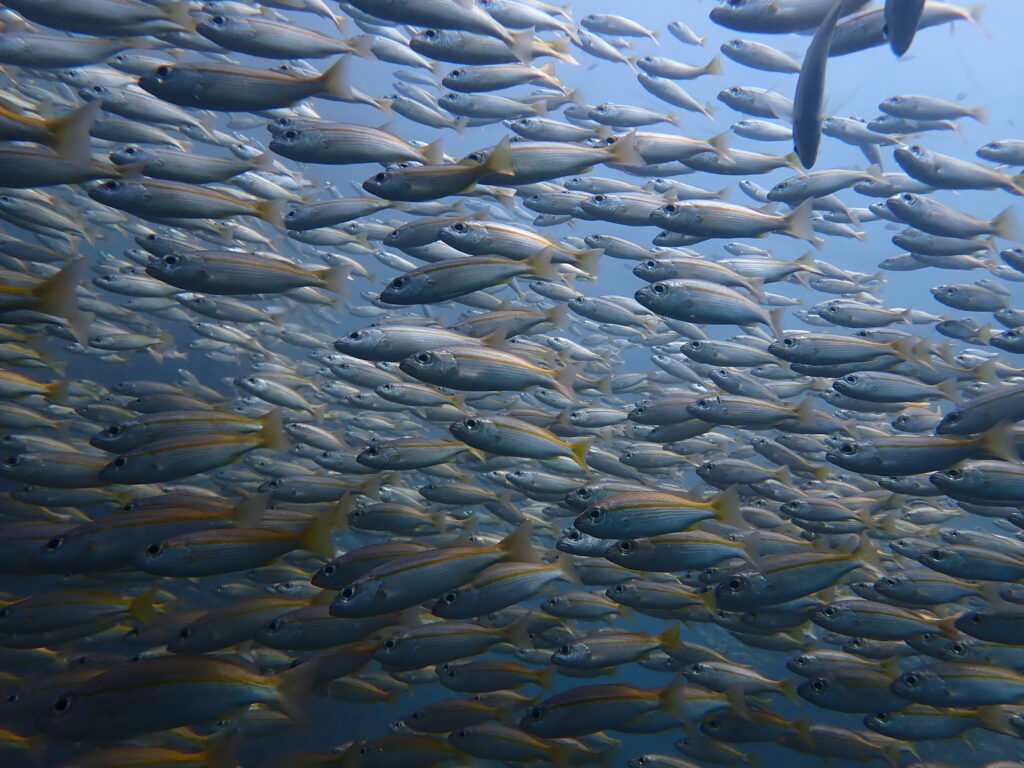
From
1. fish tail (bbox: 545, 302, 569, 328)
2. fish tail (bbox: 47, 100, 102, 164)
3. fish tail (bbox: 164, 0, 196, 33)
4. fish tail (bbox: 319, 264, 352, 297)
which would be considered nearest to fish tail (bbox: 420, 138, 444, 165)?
fish tail (bbox: 319, 264, 352, 297)

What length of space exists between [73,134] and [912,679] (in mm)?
6502

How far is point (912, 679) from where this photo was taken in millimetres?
4352

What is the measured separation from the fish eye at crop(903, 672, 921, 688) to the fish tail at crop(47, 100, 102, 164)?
6.35m

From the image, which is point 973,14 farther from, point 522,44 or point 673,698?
point 673,698

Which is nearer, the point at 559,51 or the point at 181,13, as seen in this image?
the point at 181,13

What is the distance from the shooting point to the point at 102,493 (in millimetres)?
5727

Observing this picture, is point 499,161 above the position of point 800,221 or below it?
below

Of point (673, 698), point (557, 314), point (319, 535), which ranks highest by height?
point (557, 314)

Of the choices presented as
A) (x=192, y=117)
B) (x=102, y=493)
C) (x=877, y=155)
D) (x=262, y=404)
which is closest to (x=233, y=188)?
(x=192, y=117)

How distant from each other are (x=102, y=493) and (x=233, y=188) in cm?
425

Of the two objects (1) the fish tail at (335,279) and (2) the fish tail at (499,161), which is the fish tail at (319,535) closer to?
(1) the fish tail at (335,279)

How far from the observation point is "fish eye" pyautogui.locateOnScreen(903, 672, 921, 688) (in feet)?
14.2

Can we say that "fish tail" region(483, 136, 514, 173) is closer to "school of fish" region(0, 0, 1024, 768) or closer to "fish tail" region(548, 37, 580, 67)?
"school of fish" region(0, 0, 1024, 768)

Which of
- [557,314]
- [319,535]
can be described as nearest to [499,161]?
[557,314]
